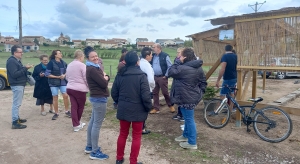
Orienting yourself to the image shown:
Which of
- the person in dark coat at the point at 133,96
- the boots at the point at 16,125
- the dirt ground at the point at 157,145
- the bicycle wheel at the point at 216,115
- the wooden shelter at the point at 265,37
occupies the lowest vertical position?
the dirt ground at the point at 157,145

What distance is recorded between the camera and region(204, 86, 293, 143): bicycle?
4887mm

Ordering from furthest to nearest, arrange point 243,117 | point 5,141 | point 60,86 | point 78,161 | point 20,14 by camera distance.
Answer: point 20,14 → point 60,86 → point 243,117 → point 5,141 → point 78,161

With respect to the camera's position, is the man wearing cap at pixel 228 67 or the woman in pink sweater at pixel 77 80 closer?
the woman in pink sweater at pixel 77 80

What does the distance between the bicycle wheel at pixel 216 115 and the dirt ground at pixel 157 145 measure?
0.46 ft

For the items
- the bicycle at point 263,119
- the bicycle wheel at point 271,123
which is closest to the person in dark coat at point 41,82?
the bicycle at point 263,119

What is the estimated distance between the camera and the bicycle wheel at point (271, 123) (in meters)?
4.86

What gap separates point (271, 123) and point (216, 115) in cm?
118

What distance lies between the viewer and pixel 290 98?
9219 mm

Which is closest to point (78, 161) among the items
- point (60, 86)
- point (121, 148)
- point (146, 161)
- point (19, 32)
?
point (121, 148)

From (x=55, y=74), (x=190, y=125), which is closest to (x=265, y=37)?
(x=190, y=125)

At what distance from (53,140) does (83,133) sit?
0.62 m

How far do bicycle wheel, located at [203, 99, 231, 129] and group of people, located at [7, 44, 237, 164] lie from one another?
74 cm

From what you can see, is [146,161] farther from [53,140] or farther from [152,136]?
[53,140]

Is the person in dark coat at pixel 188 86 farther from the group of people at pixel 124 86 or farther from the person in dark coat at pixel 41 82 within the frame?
the person in dark coat at pixel 41 82
